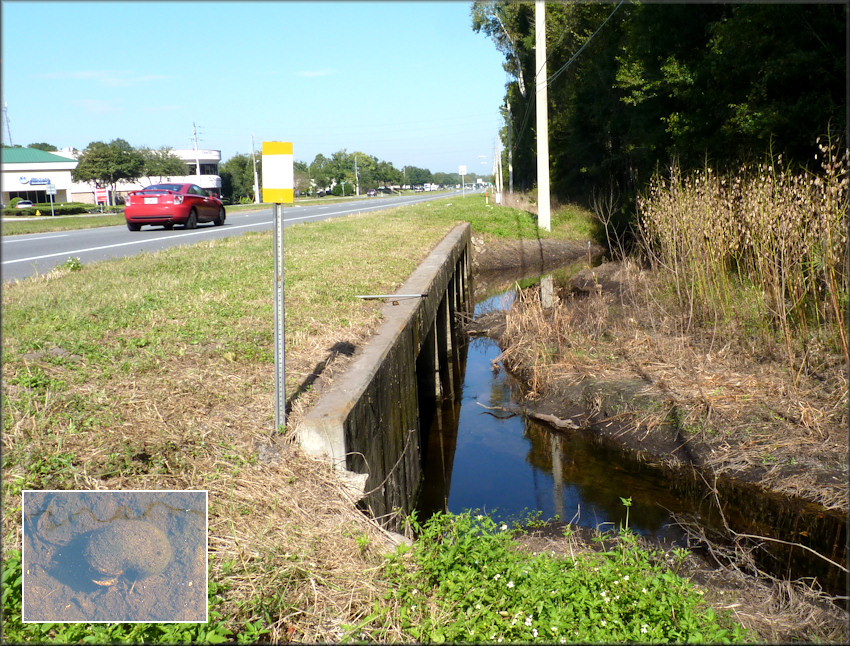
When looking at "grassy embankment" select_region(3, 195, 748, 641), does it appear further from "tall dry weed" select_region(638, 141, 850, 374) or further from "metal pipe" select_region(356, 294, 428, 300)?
"tall dry weed" select_region(638, 141, 850, 374)

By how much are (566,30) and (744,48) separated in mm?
18368

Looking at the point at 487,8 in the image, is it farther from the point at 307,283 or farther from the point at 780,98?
the point at 307,283

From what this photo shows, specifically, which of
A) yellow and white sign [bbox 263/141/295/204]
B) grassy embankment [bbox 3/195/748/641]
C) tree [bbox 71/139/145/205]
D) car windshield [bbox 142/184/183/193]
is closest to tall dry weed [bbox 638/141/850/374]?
grassy embankment [bbox 3/195/748/641]

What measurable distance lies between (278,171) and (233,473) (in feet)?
5.32

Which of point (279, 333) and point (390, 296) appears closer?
point (279, 333)

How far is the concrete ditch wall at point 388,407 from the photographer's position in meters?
4.24

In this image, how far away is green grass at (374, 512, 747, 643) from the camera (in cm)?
307

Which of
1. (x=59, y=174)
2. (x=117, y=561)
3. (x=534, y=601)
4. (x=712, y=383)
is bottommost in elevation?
(x=712, y=383)

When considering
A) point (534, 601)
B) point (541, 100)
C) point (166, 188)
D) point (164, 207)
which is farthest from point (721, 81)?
point (166, 188)

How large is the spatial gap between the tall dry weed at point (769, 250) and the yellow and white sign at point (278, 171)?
448cm

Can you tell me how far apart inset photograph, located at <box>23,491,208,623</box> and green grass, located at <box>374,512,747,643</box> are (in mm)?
864

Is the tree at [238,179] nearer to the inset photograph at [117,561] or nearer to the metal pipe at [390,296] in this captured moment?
the metal pipe at [390,296]

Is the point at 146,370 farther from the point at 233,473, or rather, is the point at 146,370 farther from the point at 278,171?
the point at 278,171

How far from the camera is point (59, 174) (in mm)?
54844
